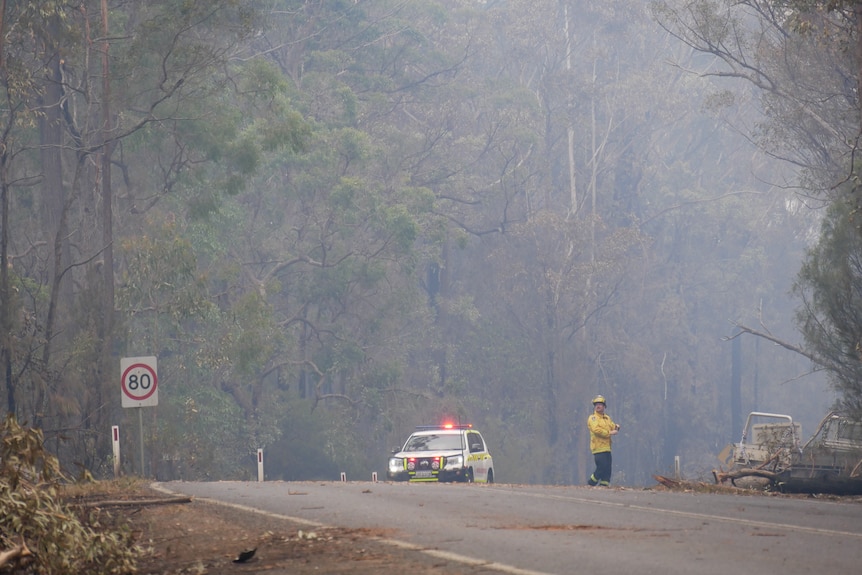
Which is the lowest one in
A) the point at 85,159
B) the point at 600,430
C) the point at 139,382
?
the point at 600,430

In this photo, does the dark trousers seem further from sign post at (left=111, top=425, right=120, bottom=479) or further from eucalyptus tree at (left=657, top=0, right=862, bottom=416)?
sign post at (left=111, top=425, right=120, bottom=479)

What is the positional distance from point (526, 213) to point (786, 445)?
35.8 m

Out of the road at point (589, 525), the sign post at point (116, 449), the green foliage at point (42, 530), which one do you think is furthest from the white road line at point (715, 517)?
the sign post at point (116, 449)

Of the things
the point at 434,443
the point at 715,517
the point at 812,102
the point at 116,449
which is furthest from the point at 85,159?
the point at 715,517

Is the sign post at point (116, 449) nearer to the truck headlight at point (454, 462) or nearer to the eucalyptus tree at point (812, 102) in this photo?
the truck headlight at point (454, 462)

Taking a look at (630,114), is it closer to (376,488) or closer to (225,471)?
(225,471)

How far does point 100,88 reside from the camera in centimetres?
3575

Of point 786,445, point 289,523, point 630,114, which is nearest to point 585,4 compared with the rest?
point 630,114

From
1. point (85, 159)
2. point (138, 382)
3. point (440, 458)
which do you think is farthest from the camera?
point (85, 159)

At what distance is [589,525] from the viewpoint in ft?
39.7

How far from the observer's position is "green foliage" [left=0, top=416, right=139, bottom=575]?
347 inches

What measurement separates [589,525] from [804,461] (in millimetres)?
11923

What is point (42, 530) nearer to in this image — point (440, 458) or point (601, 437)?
point (601, 437)

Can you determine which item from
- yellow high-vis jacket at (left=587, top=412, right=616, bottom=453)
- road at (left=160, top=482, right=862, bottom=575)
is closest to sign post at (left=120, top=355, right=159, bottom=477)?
road at (left=160, top=482, right=862, bottom=575)
